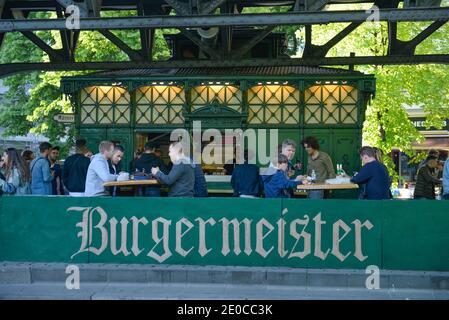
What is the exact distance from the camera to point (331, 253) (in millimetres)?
8906

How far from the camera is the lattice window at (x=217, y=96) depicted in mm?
15078

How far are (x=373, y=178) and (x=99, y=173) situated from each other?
4252mm

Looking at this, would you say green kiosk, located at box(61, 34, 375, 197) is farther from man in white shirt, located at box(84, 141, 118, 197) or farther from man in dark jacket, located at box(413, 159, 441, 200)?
man in white shirt, located at box(84, 141, 118, 197)

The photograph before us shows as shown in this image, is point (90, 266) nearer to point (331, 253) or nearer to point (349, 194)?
point (331, 253)

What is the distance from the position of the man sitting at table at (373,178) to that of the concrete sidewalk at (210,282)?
1441mm

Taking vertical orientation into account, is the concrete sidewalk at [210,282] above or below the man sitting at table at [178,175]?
below

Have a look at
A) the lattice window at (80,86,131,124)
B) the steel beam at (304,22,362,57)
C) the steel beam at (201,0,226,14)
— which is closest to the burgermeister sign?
the steel beam at (201,0,226,14)

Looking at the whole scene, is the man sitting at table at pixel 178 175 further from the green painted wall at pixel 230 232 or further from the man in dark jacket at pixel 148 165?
the man in dark jacket at pixel 148 165

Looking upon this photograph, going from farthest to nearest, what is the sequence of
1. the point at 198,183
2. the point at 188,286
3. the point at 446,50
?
the point at 446,50 → the point at 198,183 → the point at 188,286

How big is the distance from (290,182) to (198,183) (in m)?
1.71

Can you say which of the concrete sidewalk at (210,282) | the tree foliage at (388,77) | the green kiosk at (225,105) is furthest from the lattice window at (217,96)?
the concrete sidewalk at (210,282)

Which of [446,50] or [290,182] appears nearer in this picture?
[290,182]
